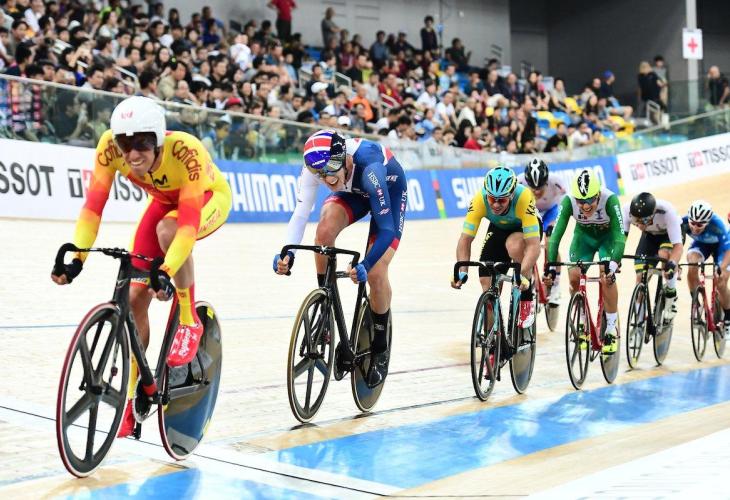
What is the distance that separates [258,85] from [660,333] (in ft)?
24.7

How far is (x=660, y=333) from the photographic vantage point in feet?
26.2

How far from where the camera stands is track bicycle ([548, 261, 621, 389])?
21.6 feet

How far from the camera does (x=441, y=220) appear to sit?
15484 millimetres

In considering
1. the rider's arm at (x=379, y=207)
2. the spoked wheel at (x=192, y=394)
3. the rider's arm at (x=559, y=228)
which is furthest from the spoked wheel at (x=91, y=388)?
the rider's arm at (x=559, y=228)

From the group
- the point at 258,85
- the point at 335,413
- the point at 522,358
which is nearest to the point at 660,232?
the point at 522,358

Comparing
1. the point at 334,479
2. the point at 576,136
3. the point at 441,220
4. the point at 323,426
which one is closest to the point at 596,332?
the point at 323,426

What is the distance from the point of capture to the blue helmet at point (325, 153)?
484cm

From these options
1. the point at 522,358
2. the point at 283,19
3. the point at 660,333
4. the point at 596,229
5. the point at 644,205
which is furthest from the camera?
the point at 283,19

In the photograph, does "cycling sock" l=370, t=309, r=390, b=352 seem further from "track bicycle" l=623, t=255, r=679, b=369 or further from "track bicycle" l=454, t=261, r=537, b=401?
"track bicycle" l=623, t=255, r=679, b=369

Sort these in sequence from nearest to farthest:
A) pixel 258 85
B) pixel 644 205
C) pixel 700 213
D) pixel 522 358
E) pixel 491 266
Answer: pixel 491 266, pixel 522 358, pixel 644 205, pixel 700 213, pixel 258 85

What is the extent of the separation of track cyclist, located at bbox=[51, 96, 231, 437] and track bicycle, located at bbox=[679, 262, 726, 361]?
5370 mm

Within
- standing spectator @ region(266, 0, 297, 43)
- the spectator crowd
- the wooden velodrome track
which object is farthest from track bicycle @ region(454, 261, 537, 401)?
standing spectator @ region(266, 0, 297, 43)

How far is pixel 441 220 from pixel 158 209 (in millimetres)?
11539

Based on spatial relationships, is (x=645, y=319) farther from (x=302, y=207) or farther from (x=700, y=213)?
(x=302, y=207)
